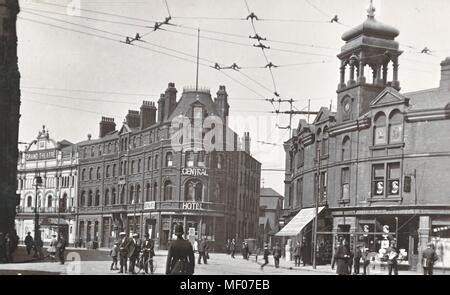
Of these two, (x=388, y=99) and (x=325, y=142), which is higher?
(x=388, y=99)

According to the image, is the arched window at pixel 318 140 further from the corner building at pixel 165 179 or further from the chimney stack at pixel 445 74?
the corner building at pixel 165 179

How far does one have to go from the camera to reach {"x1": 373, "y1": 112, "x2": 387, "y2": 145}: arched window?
1120 inches

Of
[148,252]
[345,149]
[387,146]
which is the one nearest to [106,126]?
[148,252]

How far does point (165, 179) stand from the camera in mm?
21438

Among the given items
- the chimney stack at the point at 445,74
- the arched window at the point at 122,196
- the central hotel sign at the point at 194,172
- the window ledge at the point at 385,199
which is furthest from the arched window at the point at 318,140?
the arched window at the point at 122,196

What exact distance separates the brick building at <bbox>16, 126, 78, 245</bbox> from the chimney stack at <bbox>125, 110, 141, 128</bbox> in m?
2.04

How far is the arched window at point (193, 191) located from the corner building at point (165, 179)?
Answer: 34 millimetres

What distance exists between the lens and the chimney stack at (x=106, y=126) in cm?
1850

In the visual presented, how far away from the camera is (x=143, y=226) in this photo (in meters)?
21.3

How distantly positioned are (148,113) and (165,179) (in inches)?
135

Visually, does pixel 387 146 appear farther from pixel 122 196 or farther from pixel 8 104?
pixel 8 104
